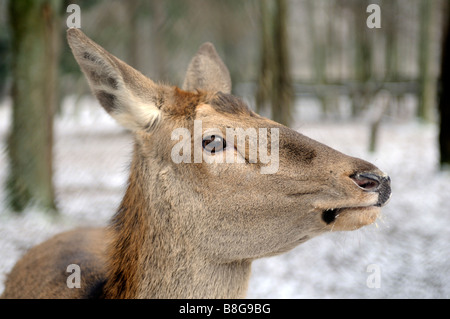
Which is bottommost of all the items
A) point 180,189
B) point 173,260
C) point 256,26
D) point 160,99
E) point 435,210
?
point 435,210

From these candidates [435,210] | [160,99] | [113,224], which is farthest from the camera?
[435,210]

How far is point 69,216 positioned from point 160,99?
15.7ft

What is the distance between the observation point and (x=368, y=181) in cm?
217

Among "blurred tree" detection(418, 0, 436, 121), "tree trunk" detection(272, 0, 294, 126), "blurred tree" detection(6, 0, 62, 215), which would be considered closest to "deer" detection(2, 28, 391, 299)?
"blurred tree" detection(6, 0, 62, 215)

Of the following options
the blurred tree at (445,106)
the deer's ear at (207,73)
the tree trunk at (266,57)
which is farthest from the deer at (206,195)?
the blurred tree at (445,106)

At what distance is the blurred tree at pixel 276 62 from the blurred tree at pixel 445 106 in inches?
110

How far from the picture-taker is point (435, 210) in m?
6.80

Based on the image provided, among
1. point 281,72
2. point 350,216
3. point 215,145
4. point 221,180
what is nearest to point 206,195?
point 221,180

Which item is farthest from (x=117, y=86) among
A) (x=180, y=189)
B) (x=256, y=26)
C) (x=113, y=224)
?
(x=256, y=26)

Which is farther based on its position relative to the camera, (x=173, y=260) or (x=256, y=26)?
(x=256, y=26)

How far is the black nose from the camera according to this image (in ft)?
7.13

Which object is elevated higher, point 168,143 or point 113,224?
point 168,143
